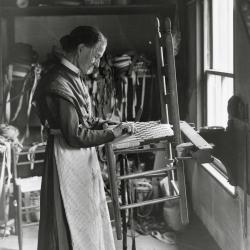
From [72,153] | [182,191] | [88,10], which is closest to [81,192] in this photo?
[72,153]

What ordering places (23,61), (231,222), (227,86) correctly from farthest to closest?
(23,61)
(227,86)
(231,222)

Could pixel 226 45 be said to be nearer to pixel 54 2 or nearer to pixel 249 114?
pixel 249 114

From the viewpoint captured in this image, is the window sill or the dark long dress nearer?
the dark long dress

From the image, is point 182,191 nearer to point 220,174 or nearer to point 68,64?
point 68,64

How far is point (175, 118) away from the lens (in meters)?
2.68

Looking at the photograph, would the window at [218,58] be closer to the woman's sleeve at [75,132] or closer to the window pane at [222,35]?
the window pane at [222,35]

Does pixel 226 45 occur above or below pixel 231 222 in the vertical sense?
above

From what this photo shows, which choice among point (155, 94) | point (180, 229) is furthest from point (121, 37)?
point (180, 229)

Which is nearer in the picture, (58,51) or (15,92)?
(58,51)

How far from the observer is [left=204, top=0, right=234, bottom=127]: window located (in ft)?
14.0

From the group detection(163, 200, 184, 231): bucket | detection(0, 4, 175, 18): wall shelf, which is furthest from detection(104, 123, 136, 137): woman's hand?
detection(0, 4, 175, 18): wall shelf

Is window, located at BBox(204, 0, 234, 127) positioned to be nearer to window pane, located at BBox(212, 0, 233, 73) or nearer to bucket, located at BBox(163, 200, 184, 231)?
window pane, located at BBox(212, 0, 233, 73)

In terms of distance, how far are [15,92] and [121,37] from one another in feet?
4.39

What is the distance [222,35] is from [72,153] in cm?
230
